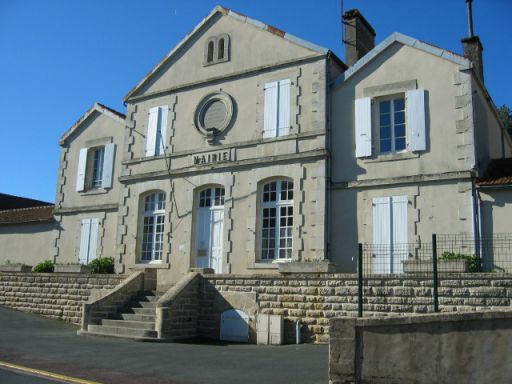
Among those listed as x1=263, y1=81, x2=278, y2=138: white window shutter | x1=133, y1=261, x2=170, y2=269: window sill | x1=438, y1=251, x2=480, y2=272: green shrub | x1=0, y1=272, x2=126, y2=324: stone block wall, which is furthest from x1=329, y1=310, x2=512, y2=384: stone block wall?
x1=133, y1=261, x2=170, y2=269: window sill

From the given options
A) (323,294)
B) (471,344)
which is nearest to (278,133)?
(323,294)

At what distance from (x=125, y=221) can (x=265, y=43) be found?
7189 mm

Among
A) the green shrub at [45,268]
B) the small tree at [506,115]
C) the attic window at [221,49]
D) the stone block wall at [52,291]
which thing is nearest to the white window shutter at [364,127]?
the attic window at [221,49]

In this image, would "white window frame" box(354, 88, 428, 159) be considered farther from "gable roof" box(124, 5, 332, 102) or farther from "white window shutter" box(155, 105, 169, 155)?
"white window shutter" box(155, 105, 169, 155)

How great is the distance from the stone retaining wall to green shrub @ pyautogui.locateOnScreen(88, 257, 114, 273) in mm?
5193

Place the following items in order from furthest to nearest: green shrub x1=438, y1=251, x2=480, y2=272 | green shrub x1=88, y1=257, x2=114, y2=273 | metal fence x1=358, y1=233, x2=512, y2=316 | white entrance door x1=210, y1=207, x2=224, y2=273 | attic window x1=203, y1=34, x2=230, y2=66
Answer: green shrub x1=88, y1=257, x2=114, y2=273 → attic window x1=203, y1=34, x2=230, y2=66 → white entrance door x1=210, y1=207, x2=224, y2=273 → green shrub x1=438, y1=251, x2=480, y2=272 → metal fence x1=358, y1=233, x2=512, y2=316

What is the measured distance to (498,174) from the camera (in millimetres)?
13438

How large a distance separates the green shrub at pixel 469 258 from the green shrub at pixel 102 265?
10.5m

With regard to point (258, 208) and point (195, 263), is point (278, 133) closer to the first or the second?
point (258, 208)

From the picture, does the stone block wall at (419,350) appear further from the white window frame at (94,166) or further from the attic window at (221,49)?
the white window frame at (94,166)

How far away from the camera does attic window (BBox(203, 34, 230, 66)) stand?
1745 centimetres

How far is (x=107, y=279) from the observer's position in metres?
16.1

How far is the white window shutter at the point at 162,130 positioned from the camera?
17.9m

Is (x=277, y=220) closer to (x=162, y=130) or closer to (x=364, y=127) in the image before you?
(x=364, y=127)
